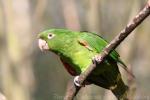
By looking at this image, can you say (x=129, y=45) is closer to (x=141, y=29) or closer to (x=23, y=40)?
(x=141, y=29)

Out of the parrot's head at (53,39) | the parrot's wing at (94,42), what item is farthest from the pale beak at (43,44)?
the parrot's wing at (94,42)

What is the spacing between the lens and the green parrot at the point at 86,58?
2.24 m

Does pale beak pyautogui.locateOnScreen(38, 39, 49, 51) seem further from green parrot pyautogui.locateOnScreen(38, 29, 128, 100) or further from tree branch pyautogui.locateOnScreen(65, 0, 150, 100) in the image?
tree branch pyautogui.locateOnScreen(65, 0, 150, 100)

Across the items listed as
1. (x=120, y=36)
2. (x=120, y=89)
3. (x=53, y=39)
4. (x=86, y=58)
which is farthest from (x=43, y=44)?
(x=120, y=36)

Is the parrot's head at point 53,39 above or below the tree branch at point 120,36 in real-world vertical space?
below

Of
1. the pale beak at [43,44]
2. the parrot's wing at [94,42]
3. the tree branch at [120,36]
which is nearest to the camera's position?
the tree branch at [120,36]

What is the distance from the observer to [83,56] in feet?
7.50

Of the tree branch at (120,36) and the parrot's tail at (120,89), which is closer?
the tree branch at (120,36)

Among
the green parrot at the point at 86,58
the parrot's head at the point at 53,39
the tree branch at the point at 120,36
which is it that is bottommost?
the green parrot at the point at 86,58

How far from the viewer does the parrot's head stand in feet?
7.14

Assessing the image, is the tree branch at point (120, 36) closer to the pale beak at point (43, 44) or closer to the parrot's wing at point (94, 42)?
the pale beak at point (43, 44)

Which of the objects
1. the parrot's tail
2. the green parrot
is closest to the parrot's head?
the green parrot

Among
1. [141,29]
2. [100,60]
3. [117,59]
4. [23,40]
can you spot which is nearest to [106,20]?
[141,29]

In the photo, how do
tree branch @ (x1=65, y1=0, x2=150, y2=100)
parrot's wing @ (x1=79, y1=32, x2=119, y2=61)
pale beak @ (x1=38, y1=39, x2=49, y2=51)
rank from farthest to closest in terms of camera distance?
parrot's wing @ (x1=79, y1=32, x2=119, y2=61) → pale beak @ (x1=38, y1=39, x2=49, y2=51) → tree branch @ (x1=65, y1=0, x2=150, y2=100)
